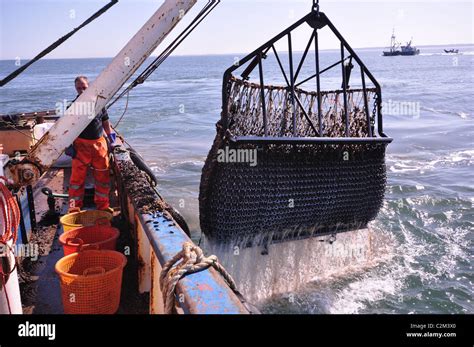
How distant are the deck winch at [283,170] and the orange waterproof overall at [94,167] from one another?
4.35ft

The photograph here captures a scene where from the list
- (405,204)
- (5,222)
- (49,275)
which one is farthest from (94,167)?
(405,204)

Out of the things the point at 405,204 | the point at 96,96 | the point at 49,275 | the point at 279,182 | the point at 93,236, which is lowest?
the point at 405,204

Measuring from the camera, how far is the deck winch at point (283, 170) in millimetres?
5258

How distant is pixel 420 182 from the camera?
1323 cm

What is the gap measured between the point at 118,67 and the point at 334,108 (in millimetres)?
4588

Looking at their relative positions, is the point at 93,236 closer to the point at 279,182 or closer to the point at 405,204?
the point at 279,182

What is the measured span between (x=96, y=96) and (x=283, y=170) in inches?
117

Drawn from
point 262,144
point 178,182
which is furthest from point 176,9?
point 178,182

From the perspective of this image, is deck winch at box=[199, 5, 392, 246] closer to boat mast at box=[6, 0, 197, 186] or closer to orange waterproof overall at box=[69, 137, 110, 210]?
orange waterproof overall at box=[69, 137, 110, 210]

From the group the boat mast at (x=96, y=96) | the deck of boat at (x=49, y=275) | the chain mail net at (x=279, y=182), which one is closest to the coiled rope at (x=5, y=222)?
the boat mast at (x=96, y=96)

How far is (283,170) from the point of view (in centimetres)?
550

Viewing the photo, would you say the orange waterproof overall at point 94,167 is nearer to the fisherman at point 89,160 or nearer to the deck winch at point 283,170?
the fisherman at point 89,160

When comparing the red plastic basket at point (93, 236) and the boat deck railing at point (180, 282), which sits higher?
the boat deck railing at point (180, 282)
